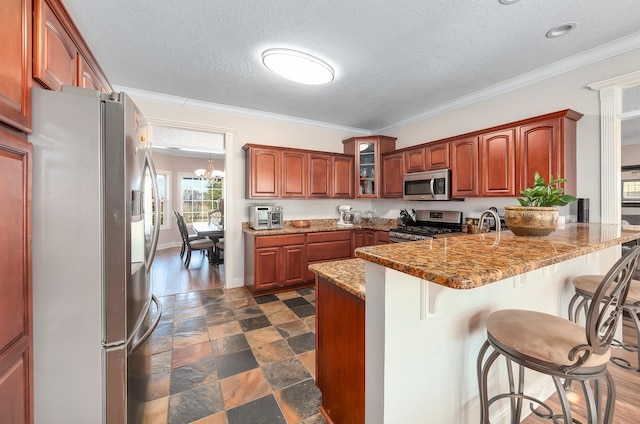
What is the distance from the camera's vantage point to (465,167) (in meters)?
3.18

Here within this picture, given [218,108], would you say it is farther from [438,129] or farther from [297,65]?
[438,129]

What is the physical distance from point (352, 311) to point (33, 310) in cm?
136

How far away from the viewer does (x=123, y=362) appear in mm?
1179

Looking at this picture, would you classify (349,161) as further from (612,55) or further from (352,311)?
(352,311)

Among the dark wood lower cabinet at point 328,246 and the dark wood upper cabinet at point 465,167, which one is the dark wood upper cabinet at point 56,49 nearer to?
the dark wood lower cabinet at point 328,246

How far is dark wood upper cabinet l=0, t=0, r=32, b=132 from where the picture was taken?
0.96 meters

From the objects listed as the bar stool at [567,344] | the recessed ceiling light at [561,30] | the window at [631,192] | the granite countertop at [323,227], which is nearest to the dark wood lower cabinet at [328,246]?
the granite countertop at [323,227]

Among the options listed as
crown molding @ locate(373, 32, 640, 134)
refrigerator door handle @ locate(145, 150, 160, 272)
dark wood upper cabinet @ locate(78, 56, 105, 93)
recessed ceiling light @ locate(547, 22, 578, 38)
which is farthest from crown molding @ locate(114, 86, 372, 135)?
recessed ceiling light @ locate(547, 22, 578, 38)

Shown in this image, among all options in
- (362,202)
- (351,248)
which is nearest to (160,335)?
(351,248)

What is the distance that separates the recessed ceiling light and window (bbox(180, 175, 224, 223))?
6.85 m

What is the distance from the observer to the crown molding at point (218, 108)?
3.25 metres

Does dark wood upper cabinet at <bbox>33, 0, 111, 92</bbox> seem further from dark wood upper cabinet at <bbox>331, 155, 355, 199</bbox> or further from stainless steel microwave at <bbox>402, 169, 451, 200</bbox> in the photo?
stainless steel microwave at <bbox>402, 169, 451, 200</bbox>

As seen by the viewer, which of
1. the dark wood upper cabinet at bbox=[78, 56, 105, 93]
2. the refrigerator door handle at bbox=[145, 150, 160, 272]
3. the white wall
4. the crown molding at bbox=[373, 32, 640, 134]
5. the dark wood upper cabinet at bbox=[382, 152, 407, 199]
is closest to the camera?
the refrigerator door handle at bbox=[145, 150, 160, 272]

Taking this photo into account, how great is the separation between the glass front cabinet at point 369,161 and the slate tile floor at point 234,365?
2209 mm
